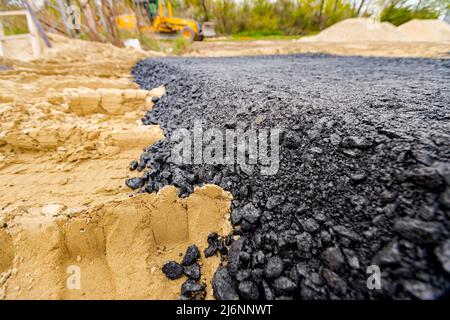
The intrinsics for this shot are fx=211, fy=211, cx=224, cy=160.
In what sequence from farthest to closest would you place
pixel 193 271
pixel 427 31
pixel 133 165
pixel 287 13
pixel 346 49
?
pixel 287 13
pixel 427 31
pixel 346 49
pixel 133 165
pixel 193 271

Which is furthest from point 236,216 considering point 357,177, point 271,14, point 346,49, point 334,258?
point 271,14

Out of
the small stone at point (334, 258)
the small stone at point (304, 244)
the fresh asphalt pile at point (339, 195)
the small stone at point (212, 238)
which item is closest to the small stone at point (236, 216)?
the fresh asphalt pile at point (339, 195)

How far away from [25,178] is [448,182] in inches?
102

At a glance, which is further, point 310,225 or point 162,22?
point 162,22

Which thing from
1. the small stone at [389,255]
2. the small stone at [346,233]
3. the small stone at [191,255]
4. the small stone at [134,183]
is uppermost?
the small stone at [389,255]

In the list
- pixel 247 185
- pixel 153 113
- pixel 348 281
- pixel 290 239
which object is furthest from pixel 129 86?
pixel 348 281

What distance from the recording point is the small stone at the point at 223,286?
1.09 metres

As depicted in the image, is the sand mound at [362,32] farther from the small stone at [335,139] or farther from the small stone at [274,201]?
the small stone at [274,201]

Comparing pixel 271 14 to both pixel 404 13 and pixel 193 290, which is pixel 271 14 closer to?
pixel 404 13

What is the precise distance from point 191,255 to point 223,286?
257 mm

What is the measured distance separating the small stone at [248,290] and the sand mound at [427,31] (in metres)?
15.2

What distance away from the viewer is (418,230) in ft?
2.65

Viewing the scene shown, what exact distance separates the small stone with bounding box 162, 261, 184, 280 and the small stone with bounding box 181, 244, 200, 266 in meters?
0.04

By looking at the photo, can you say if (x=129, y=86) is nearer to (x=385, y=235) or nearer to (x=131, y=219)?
(x=131, y=219)
